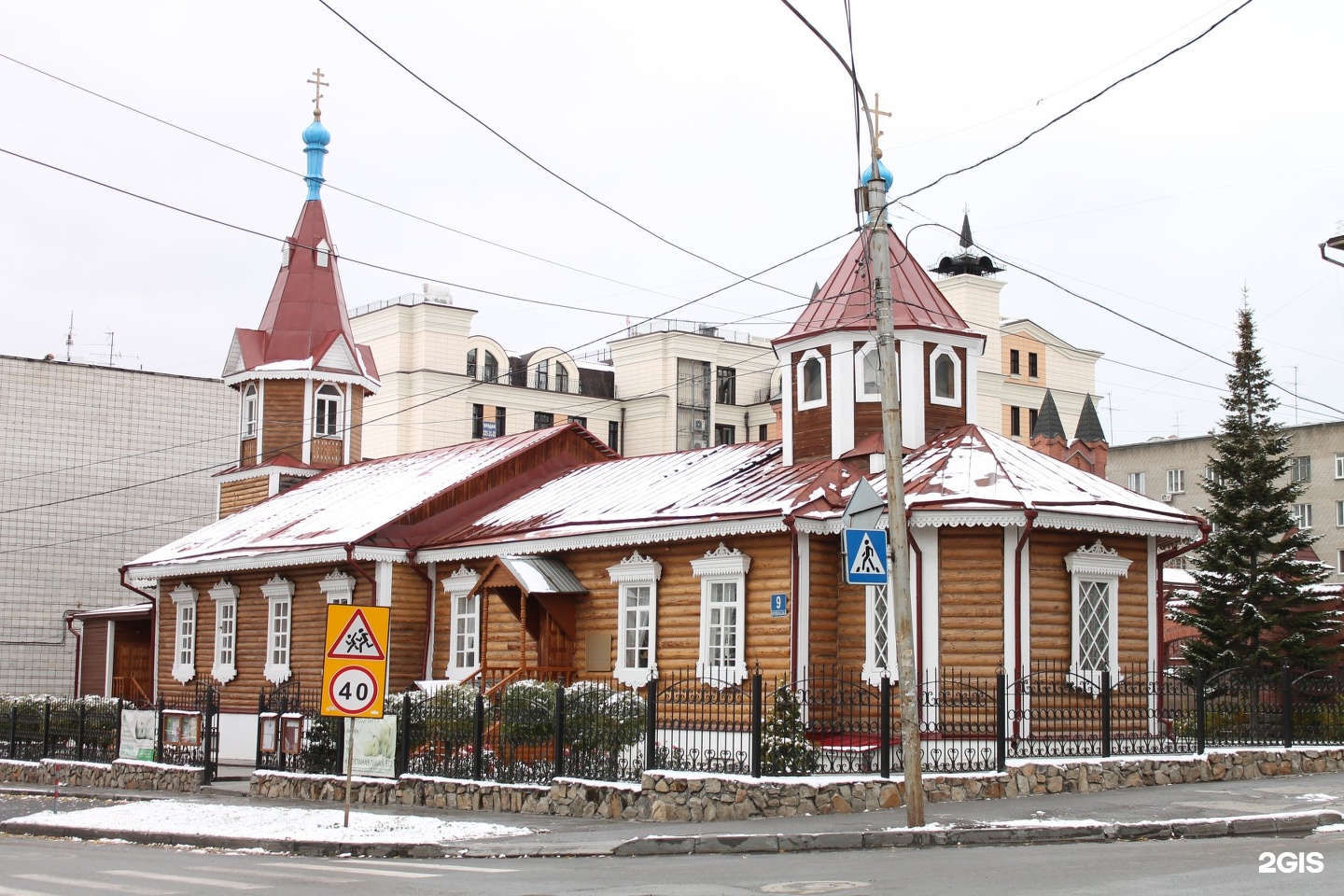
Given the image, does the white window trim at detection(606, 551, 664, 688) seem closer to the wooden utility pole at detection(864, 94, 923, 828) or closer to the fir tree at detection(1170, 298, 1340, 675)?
the wooden utility pole at detection(864, 94, 923, 828)

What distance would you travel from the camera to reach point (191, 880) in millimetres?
12773

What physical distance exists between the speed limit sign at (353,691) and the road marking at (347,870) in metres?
1.82

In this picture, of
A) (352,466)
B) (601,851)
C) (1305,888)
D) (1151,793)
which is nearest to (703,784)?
(601,851)

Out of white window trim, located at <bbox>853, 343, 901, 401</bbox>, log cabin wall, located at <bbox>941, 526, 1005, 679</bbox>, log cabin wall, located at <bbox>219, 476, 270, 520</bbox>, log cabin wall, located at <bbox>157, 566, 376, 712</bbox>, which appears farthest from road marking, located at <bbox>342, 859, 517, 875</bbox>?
log cabin wall, located at <bbox>219, 476, 270, 520</bbox>

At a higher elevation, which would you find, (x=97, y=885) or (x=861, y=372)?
(x=861, y=372)

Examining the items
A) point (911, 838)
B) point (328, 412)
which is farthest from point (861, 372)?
point (328, 412)

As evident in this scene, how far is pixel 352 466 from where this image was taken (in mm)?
37125

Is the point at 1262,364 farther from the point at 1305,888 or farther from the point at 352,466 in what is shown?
the point at 1305,888

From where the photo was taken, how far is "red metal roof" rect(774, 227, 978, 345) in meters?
25.0

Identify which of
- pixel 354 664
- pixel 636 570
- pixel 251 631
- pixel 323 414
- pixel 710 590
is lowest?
pixel 354 664

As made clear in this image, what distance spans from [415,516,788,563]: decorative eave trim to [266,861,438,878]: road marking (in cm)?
918

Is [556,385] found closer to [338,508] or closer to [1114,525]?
[338,508]

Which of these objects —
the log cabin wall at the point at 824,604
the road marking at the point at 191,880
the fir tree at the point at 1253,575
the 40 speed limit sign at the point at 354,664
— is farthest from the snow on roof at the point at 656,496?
the fir tree at the point at 1253,575

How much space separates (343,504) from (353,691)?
1693 cm
